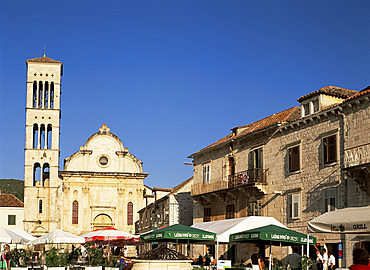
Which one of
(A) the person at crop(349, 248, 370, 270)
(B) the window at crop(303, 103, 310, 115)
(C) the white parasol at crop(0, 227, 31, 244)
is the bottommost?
(C) the white parasol at crop(0, 227, 31, 244)

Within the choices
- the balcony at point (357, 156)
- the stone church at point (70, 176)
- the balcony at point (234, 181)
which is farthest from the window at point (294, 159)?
the stone church at point (70, 176)

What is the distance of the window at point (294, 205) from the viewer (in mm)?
25502

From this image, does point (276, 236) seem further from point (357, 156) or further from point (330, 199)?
point (330, 199)

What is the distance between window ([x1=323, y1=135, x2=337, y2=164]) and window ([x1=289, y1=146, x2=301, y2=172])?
2.21 m

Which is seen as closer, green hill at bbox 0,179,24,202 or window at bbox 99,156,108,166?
window at bbox 99,156,108,166

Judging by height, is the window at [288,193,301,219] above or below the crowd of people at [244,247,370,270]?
above

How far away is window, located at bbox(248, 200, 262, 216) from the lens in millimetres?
28970

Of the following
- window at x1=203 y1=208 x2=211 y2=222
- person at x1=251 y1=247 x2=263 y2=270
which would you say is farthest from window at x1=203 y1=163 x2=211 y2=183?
person at x1=251 y1=247 x2=263 y2=270

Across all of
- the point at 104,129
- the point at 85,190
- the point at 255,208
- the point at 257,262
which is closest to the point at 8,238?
the point at 257,262

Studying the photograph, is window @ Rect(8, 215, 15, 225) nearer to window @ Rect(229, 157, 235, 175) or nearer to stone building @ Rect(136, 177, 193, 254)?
stone building @ Rect(136, 177, 193, 254)

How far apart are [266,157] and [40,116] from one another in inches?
1359

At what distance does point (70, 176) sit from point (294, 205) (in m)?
34.9

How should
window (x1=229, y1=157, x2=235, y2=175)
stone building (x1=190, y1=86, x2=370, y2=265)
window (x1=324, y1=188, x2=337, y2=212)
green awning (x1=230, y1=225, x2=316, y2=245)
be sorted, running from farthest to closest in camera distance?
window (x1=229, y1=157, x2=235, y2=175), window (x1=324, y1=188, x2=337, y2=212), stone building (x1=190, y1=86, x2=370, y2=265), green awning (x1=230, y1=225, x2=316, y2=245)

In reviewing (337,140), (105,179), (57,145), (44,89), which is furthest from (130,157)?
(337,140)
